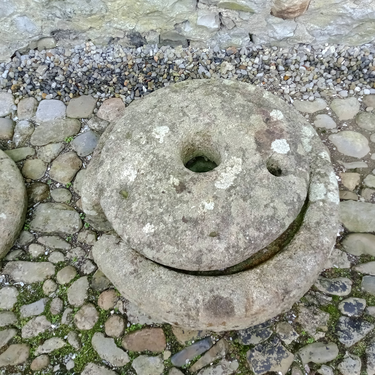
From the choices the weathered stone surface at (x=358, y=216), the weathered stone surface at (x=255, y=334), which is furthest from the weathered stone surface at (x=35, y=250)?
the weathered stone surface at (x=358, y=216)

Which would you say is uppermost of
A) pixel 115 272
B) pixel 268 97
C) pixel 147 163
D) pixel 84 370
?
pixel 268 97

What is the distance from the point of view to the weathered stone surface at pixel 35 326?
2539mm

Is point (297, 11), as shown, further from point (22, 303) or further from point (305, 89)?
point (22, 303)

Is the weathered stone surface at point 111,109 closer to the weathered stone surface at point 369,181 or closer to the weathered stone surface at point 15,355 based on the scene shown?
the weathered stone surface at point 15,355

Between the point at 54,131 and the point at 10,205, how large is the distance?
3.10ft

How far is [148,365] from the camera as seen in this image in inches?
92.8

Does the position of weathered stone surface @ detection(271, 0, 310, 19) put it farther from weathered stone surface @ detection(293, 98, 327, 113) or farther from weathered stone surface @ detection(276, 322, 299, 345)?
weathered stone surface @ detection(276, 322, 299, 345)

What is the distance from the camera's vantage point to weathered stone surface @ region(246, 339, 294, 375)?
2289 millimetres

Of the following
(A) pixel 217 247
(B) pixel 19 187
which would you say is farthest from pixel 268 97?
(B) pixel 19 187

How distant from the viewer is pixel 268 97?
2551 millimetres

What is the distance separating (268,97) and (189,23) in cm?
156

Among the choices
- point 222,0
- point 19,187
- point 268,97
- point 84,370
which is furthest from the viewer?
point 222,0

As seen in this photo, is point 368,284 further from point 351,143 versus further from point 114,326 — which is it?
point 114,326

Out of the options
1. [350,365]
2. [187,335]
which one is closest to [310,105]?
[350,365]
